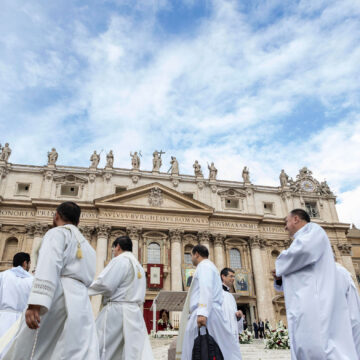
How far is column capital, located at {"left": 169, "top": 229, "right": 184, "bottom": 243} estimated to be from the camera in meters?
31.0

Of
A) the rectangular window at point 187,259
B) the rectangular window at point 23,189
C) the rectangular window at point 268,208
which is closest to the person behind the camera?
the rectangular window at point 187,259

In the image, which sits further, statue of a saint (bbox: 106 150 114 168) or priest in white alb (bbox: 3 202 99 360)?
statue of a saint (bbox: 106 150 114 168)

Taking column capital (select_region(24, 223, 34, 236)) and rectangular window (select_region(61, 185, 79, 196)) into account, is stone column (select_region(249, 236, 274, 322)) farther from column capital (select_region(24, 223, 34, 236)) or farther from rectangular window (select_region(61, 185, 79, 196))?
column capital (select_region(24, 223, 34, 236))

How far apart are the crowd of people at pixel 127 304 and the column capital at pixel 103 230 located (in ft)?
76.7

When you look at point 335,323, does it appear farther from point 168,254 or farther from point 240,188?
point 240,188

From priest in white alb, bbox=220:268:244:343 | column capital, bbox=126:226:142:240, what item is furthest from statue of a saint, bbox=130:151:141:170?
priest in white alb, bbox=220:268:244:343

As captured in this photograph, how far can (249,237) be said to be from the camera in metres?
33.2

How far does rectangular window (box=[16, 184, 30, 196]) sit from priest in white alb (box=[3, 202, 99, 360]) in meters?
29.8

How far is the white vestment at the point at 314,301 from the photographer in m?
4.21

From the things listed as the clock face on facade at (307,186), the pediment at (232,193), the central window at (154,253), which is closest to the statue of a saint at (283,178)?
the clock face on facade at (307,186)

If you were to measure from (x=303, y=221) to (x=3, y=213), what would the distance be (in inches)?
1176

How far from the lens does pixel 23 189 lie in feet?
105

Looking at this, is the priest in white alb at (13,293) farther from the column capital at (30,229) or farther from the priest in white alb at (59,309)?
Result: the column capital at (30,229)

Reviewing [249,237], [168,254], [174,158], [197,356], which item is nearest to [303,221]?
[197,356]
